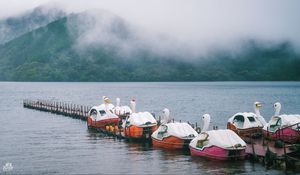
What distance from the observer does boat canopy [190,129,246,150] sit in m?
38.8

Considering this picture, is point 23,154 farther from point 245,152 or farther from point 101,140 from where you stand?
point 245,152

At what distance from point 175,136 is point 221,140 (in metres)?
8.03

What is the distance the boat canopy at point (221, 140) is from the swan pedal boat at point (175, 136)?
350 centimetres

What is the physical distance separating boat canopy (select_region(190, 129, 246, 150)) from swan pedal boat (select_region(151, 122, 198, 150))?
3501 mm

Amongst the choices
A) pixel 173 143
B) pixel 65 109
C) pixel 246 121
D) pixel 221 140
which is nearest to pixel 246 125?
pixel 246 121

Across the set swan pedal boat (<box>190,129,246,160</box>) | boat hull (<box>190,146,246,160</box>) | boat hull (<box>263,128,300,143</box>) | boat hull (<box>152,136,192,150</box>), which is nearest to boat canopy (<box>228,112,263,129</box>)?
boat hull (<box>263,128,300,143</box>)

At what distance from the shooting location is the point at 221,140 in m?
39.5

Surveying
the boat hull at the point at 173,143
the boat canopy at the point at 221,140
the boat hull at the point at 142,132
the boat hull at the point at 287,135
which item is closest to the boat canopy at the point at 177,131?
the boat hull at the point at 173,143

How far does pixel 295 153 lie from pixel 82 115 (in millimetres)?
57118

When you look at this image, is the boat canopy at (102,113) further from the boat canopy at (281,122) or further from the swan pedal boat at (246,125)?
the boat canopy at (281,122)

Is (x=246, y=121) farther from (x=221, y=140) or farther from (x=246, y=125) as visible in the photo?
(x=221, y=140)

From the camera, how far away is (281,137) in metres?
45.1

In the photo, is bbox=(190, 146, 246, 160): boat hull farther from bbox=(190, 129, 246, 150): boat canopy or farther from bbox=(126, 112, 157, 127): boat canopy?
bbox=(126, 112, 157, 127): boat canopy

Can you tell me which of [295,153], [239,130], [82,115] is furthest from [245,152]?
[82,115]
